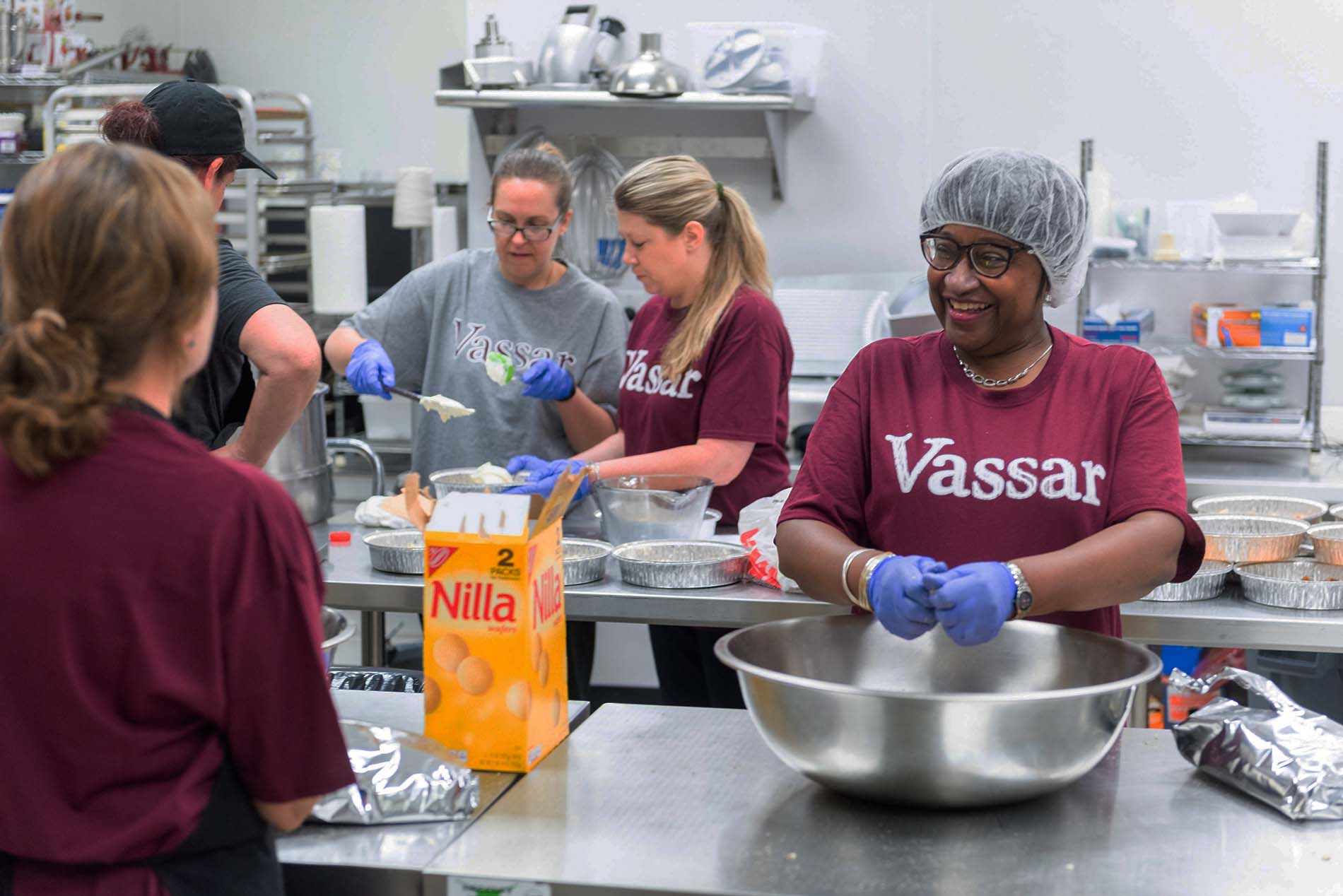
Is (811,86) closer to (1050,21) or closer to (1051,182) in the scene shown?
(1050,21)

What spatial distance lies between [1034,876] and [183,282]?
905mm

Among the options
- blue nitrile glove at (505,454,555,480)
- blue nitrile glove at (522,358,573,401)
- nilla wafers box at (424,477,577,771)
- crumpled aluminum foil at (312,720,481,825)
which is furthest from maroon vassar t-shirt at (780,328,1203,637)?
blue nitrile glove at (522,358,573,401)

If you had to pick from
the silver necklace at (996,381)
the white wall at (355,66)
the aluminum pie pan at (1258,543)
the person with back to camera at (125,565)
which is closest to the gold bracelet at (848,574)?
the silver necklace at (996,381)

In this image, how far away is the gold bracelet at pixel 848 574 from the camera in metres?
1.59

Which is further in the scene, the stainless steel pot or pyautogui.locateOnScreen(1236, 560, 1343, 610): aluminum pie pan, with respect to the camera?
the stainless steel pot

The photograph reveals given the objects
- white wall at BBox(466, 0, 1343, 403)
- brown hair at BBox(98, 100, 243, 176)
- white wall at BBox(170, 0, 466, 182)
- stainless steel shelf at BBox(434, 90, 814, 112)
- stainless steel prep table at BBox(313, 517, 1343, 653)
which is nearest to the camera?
brown hair at BBox(98, 100, 243, 176)

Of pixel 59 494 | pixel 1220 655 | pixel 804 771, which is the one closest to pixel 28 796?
pixel 59 494

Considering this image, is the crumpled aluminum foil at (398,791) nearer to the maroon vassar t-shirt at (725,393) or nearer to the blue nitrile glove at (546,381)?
the maroon vassar t-shirt at (725,393)

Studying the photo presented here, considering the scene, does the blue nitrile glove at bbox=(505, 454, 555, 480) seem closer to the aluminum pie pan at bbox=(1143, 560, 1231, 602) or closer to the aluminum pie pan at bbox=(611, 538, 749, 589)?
the aluminum pie pan at bbox=(611, 538, 749, 589)

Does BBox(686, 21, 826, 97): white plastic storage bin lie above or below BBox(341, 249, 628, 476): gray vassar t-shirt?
above

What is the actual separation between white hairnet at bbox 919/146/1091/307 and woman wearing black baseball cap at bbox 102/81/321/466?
933mm

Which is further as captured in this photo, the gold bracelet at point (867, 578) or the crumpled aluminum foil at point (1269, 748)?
the gold bracelet at point (867, 578)

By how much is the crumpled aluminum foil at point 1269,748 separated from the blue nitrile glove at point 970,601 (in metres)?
0.25

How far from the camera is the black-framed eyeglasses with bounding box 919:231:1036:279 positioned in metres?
1.68
